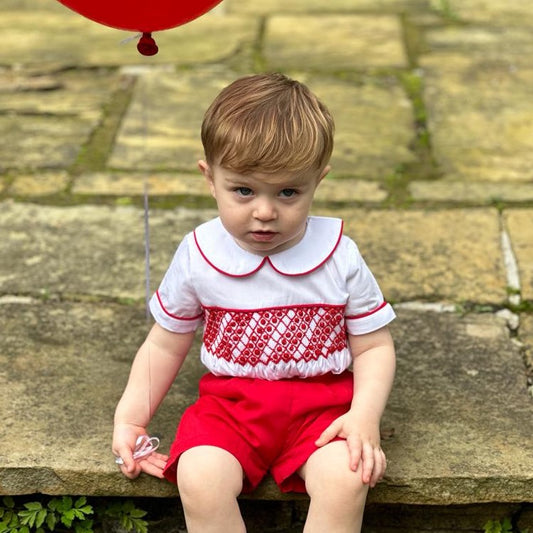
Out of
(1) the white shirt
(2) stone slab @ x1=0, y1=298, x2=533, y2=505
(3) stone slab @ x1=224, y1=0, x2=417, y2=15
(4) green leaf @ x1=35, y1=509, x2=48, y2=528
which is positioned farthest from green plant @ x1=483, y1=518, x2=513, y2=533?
(3) stone slab @ x1=224, y1=0, x2=417, y2=15

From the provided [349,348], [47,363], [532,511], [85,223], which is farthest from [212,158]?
[85,223]

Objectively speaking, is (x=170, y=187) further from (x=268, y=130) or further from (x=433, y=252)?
(x=268, y=130)

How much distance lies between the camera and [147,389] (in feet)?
6.95

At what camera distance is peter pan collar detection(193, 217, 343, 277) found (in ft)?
6.69

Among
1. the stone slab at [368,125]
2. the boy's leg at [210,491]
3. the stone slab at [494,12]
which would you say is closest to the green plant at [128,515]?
the boy's leg at [210,491]

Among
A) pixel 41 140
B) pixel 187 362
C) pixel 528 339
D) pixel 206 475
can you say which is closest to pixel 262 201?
pixel 206 475

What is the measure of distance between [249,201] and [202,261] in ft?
0.63

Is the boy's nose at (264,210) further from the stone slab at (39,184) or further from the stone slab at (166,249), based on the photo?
the stone slab at (39,184)

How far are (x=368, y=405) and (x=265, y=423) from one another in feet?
0.67

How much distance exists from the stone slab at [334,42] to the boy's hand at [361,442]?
2.82 meters

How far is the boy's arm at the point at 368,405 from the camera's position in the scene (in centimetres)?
193

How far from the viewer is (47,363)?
94.9 inches

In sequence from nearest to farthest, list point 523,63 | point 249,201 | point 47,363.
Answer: point 249,201 < point 47,363 < point 523,63

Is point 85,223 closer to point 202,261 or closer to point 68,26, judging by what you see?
point 202,261
